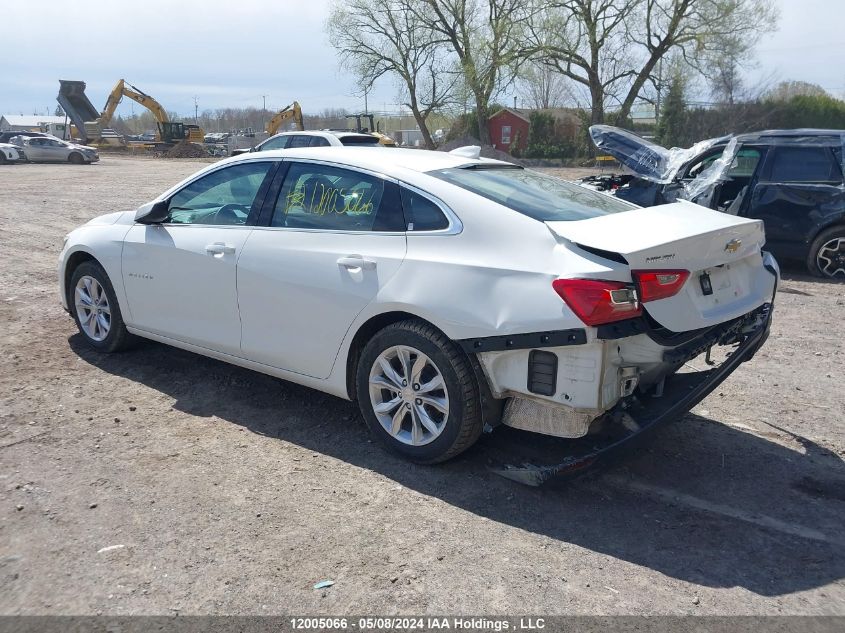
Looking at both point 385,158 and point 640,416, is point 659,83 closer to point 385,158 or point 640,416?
point 385,158

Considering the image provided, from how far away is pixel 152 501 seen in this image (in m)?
3.73

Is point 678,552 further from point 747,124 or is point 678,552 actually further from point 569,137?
point 569,137

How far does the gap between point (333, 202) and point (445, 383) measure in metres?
1.38

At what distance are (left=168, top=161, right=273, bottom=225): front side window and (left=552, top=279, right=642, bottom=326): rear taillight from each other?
239 cm

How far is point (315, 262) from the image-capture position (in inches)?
173

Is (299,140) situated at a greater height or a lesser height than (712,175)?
greater

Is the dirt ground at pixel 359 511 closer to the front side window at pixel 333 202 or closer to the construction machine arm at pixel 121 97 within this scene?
the front side window at pixel 333 202

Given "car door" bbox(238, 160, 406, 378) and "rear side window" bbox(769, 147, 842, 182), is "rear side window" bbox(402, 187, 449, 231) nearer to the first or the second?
"car door" bbox(238, 160, 406, 378)

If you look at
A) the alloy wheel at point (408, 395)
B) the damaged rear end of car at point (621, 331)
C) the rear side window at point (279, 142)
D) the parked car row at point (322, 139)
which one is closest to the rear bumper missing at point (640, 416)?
the damaged rear end of car at point (621, 331)

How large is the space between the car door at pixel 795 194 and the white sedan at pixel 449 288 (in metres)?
5.52

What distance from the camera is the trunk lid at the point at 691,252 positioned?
11.7 ft

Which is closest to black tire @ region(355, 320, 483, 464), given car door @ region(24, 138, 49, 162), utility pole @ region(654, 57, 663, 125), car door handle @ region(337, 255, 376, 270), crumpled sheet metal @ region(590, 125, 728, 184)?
car door handle @ region(337, 255, 376, 270)

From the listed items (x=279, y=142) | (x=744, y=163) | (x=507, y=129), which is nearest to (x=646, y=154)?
(x=744, y=163)

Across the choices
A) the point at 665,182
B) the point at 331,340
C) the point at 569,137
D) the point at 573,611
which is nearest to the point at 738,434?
the point at 573,611
